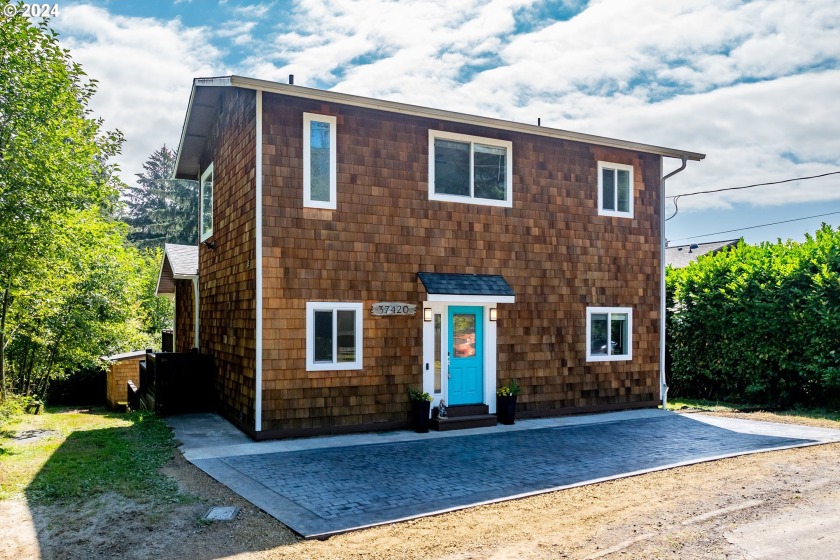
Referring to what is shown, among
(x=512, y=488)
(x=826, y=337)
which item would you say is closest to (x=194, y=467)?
(x=512, y=488)

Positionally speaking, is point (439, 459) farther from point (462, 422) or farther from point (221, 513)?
point (221, 513)

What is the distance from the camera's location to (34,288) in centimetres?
1133

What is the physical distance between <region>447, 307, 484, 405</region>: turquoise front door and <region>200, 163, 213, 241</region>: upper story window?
552 cm

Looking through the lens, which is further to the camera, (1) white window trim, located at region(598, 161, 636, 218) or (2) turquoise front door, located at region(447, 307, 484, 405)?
(1) white window trim, located at region(598, 161, 636, 218)

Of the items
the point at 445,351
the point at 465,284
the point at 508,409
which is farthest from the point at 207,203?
the point at 508,409

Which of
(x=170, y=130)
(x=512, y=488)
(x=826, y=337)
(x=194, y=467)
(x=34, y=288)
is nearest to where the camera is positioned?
(x=512, y=488)

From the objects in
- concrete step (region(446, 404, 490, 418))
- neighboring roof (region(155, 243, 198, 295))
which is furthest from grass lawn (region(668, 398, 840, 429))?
neighboring roof (region(155, 243, 198, 295))

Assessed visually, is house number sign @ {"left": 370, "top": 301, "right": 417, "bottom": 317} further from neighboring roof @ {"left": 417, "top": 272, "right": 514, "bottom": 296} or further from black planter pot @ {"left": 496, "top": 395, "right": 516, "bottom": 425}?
black planter pot @ {"left": 496, "top": 395, "right": 516, "bottom": 425}

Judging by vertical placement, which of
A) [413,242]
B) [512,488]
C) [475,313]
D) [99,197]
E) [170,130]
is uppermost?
[170,130]

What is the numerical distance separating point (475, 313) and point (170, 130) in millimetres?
39178

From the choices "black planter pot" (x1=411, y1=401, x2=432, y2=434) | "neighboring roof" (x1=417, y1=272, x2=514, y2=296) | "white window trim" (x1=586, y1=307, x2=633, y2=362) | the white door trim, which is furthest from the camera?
"white window trim" (x1=586, y1=307, x2=633, y2=362)

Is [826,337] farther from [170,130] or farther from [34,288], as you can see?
[170,130]

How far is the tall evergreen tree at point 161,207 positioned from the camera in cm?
3941

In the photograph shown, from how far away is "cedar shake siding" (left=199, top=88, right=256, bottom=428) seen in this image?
9570 millimetres
